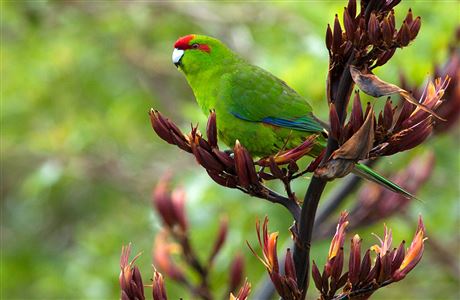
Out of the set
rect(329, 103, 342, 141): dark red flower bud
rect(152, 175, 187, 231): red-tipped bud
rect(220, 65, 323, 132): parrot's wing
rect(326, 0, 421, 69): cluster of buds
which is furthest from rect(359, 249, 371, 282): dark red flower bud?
rect(152, 175, 187, 231): red-tipped bud

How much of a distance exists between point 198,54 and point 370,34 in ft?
4.63

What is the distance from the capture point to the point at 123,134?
684 centimetres

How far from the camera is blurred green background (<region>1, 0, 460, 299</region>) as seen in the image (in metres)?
4.17

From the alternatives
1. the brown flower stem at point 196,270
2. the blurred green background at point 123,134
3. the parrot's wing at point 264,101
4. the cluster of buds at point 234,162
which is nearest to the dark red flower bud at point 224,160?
the cluster of buds at point 234,162

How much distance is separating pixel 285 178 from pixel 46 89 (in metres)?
5.55

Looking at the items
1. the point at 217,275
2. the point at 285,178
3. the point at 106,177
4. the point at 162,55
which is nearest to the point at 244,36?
the point at 162,55

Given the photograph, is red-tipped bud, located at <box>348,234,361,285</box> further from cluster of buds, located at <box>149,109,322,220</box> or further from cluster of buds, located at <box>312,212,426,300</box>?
cluster of buds, located at <box>149,109,322,220</box>

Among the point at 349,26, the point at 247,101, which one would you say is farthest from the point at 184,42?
the point at 349,26

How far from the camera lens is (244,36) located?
672 centimetres

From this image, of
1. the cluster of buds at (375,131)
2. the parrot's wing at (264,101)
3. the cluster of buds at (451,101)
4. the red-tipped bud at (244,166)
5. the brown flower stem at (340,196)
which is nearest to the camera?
the cluster of buds at (375,131)

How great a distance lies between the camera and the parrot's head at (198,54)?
3018mm

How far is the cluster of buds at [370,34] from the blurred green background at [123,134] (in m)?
2.13

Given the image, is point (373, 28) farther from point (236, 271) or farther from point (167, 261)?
point (167, 261)

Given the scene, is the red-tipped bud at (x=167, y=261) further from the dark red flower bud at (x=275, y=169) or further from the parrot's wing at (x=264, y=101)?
the dark red flower bud at (x=275, y=169)
